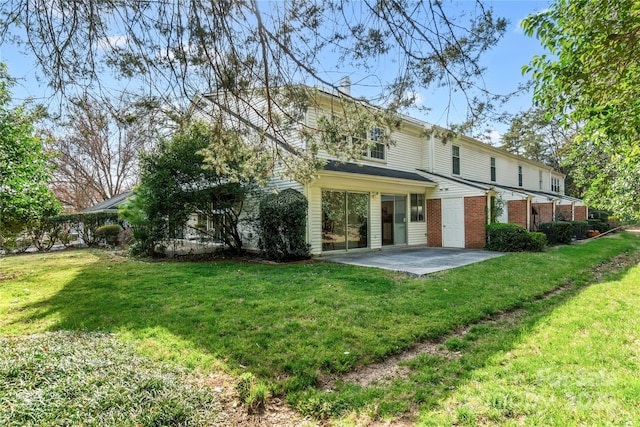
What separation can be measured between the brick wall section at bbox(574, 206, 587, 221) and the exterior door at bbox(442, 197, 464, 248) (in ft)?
51.1

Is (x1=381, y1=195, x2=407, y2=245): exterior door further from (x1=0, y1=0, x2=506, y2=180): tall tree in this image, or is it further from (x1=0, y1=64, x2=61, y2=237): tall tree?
(x1=0, y1=64, x2=61, y2=237): tall tree

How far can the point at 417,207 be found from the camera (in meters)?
14.1

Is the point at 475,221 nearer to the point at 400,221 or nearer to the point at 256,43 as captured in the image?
the point at 400,221

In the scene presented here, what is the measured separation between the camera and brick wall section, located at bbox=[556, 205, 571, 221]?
21.3 m

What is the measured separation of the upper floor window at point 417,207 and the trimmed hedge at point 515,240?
118 inches

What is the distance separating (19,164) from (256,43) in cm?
793

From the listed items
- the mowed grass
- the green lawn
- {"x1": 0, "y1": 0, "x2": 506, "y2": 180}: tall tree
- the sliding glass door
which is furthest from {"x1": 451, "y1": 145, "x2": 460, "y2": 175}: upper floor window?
{"x1": 0, "y1": 0, "x2": 506, "y2": 180}: tall tree

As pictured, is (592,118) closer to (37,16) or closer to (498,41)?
(498,41)

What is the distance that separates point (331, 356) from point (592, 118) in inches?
182

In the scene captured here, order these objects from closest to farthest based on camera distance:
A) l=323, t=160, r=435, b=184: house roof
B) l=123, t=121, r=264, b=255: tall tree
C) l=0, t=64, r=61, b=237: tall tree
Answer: l=0, t=64, r=61, b=237: tall tree → l=123, t=121, r=264, b=255: tall tree → l=323, t=160, r=435, b=184: house roof

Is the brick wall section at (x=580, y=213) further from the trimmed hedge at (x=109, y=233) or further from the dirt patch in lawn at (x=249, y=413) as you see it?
the trimmed hedge at (x=109, y=233)

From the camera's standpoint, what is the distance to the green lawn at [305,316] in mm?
3119

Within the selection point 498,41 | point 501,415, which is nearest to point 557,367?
point 501,415

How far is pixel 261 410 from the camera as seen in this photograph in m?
2.76
